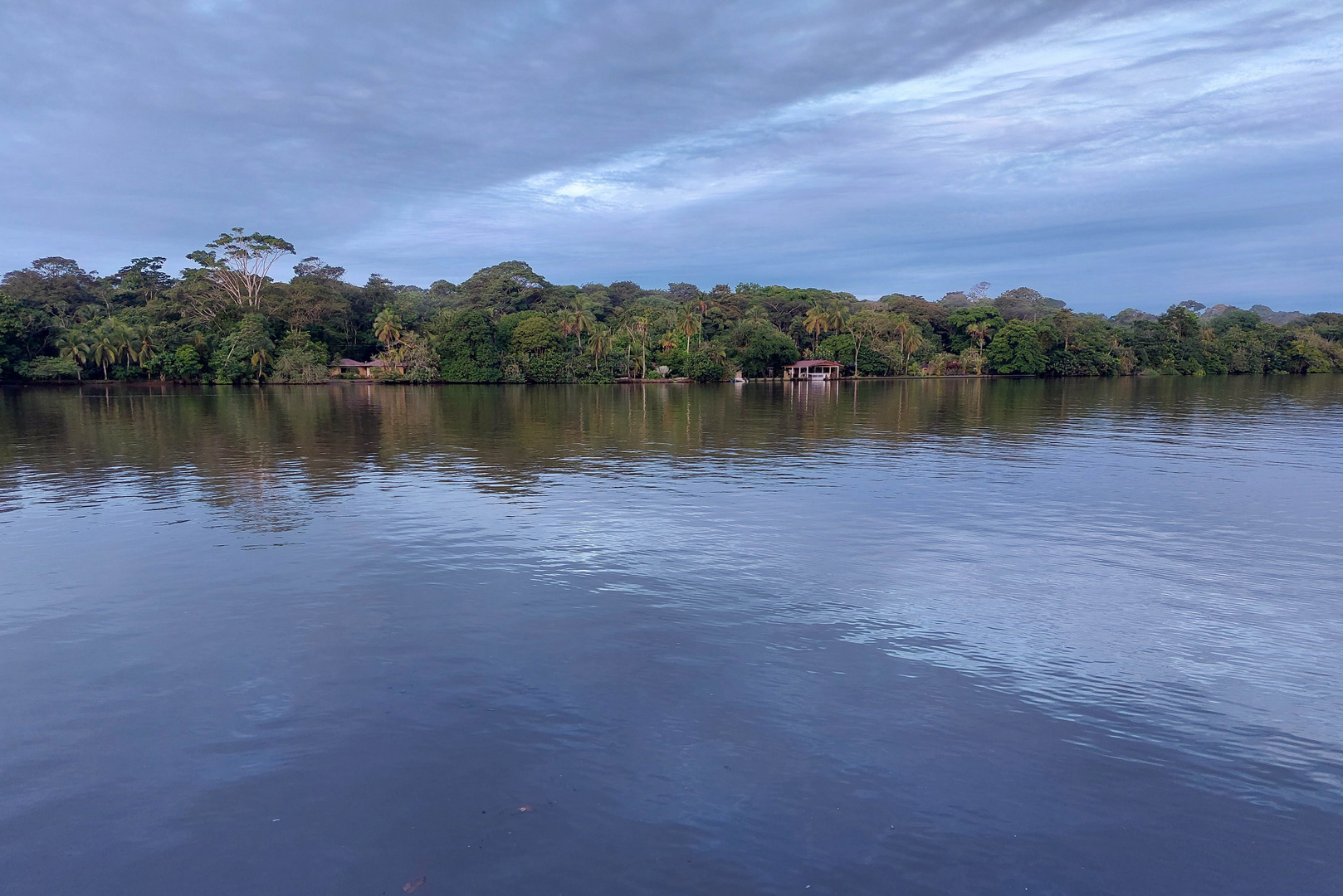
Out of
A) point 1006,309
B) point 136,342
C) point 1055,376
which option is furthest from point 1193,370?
point 136,342

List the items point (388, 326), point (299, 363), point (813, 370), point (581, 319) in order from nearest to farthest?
point (299, 363) → point (388, 326) → point (581, 319) → point (813, 370)

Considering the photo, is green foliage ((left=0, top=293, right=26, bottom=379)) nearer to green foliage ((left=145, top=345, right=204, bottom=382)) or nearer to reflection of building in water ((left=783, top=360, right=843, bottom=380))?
green foliage ((left=145, top=345, right=204, bottom=382))

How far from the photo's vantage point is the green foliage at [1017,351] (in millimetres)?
107188

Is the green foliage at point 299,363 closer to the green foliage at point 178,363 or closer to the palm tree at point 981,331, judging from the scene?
the green foliage at point 178,363

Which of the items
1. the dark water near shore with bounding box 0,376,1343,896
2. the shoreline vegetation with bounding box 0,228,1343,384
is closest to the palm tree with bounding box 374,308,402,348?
the shoreline vegetation with bounding box 0,228,1343,384

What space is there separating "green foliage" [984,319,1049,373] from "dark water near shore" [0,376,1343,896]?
95.8 m

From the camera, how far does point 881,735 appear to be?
274 inches

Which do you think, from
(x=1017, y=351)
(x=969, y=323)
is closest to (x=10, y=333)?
(x=969, y=323)

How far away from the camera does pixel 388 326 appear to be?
281 ft

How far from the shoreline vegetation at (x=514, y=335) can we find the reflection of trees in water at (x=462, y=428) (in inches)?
561

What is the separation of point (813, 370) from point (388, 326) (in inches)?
2044

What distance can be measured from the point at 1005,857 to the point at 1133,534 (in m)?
11.2

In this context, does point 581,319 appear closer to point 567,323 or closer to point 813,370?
point 567,323

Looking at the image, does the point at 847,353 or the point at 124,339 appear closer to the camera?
the point at 124,339
